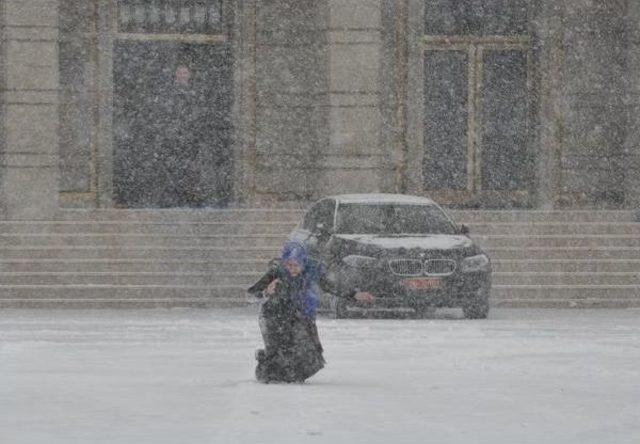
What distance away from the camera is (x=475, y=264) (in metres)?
23.0

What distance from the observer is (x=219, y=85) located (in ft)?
104

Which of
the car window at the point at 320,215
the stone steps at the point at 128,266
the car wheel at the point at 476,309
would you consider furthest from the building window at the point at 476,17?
the car wheel at the point at 476,309

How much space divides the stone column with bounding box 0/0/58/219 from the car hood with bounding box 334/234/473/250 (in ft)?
20.2

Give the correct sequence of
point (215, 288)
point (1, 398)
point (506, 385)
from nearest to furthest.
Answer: point (1, 398) < point (506, 385) < point (215, 288)

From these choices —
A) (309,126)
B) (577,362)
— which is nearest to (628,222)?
(309,126)

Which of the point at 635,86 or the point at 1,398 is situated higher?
the point at 635,86

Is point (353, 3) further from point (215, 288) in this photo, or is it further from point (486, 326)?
point (486, 326)

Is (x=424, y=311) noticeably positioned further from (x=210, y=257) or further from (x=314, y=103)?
(x=314, y=103)

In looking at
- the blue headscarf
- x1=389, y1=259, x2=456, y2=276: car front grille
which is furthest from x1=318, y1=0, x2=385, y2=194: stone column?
the blue headscarf

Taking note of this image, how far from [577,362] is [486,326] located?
4.52 meters

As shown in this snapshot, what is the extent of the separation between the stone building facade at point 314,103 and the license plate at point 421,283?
762cm

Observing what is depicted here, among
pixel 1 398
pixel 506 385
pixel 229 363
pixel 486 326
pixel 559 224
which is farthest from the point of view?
pixel 559 224

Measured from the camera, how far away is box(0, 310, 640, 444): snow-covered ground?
40.2 ft

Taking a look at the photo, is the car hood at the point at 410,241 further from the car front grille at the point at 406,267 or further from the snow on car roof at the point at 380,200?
the snow on car roof at the point at 380,200
